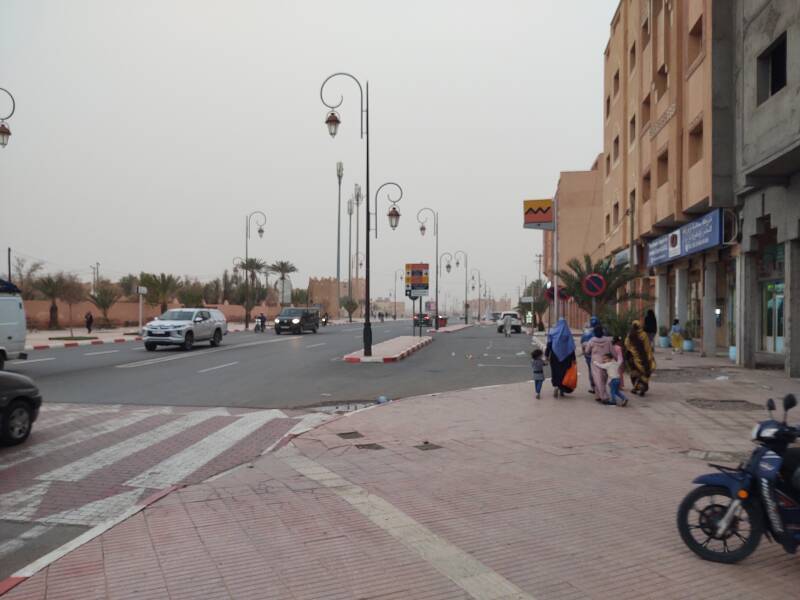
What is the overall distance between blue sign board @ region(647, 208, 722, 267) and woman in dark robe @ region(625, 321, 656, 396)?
27.5ft

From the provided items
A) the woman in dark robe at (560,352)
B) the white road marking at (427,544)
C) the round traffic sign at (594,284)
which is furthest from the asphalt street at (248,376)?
the white road marking at (427,544)

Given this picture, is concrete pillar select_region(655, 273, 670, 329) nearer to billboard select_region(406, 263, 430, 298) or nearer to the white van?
billboard select_region(406, 263, 430, 298)

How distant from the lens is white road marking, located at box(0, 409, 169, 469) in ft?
25.3

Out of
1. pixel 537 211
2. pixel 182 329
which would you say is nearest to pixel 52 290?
pixel 182 329

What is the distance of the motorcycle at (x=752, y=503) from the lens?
166 inches

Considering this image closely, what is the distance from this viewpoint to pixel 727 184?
19.5 m

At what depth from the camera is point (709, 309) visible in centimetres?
2345

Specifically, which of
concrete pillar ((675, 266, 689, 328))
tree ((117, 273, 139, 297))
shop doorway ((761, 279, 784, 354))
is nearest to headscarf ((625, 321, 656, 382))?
shop doorway ((761, 279, 784, 354))

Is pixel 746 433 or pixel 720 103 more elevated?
pixel 720 103

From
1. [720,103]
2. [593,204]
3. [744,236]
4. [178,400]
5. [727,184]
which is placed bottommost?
[178,400]

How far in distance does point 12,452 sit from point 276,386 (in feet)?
23.6

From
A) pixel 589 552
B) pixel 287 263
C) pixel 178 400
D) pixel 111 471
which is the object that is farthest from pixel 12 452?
pixel 287 263

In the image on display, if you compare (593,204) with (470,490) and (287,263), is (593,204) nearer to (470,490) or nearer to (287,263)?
(287,263)

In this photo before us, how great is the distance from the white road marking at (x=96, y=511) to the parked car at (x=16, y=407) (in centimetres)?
299
